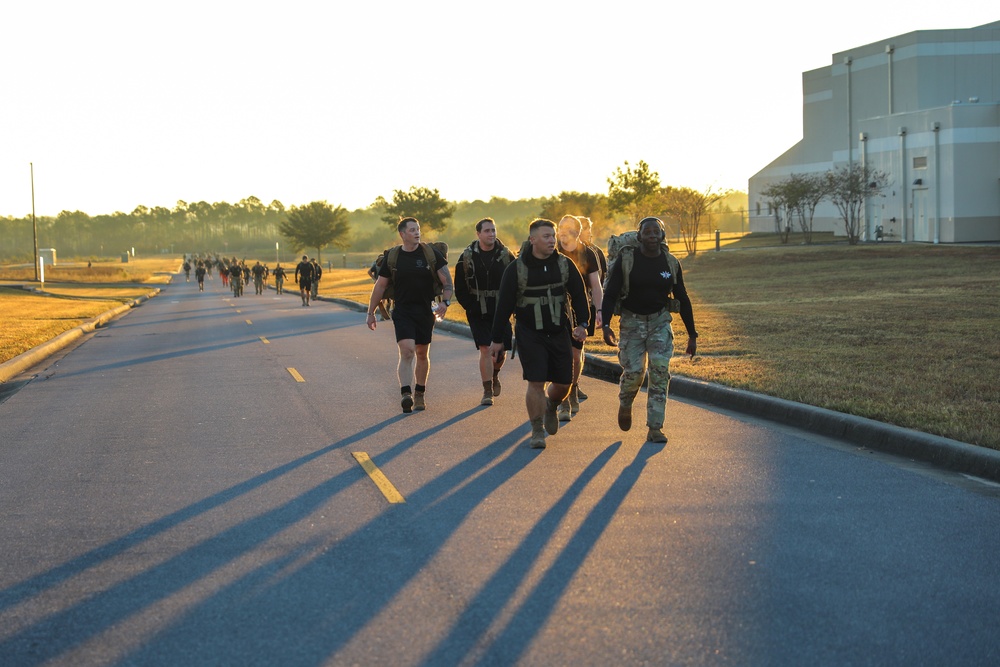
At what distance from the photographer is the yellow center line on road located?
7.41 metres

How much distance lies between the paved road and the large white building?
48.1 meters

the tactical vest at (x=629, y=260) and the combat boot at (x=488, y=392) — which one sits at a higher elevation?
the tactical vest at (x=629, y=260)

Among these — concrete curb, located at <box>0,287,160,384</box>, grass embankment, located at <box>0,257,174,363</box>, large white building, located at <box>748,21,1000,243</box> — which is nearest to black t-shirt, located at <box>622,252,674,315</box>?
concrete curb, located at <box>0,287,160,384</box>

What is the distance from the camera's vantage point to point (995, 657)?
14.7 feet

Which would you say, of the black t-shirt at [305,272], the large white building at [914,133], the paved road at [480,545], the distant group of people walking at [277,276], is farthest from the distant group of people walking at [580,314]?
the large white building at [914,133]

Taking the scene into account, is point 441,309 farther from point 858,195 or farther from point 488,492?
point 858,195

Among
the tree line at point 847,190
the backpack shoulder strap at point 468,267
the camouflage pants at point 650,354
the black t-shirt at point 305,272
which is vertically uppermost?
the tree line at point 847,190

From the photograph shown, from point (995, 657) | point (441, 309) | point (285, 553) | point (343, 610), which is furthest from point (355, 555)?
point (441, 309)

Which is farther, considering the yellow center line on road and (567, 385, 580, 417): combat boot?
(567, 385, 580, 417): combat boot

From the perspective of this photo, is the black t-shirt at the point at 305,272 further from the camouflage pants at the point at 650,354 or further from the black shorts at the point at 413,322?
the camouflage pants at the point at 650,354

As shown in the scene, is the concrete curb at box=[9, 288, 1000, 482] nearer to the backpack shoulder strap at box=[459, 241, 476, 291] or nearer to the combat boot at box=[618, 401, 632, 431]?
the combat boot at box=[618, 401, 632, 431]

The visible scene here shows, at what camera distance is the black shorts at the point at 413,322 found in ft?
37.6

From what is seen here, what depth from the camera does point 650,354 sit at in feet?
30.9

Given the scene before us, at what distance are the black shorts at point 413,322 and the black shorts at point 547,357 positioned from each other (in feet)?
8.10
